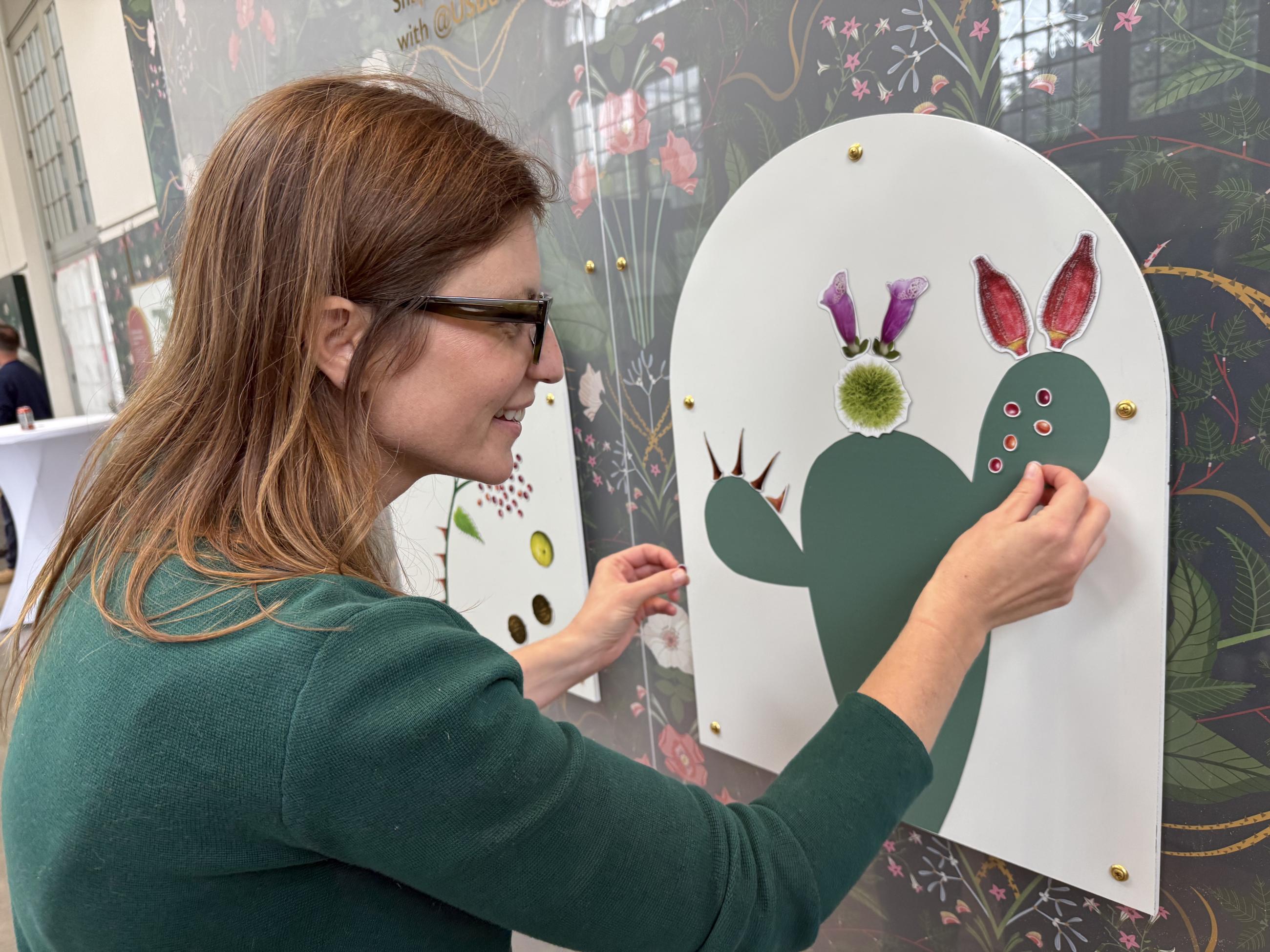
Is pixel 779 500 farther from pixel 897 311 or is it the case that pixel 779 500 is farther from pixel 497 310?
pixel 497 310

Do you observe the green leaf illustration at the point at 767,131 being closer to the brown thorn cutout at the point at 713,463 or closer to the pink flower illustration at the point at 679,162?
the pink flower illustration at the point at 679,162

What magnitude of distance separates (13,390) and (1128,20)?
496cm

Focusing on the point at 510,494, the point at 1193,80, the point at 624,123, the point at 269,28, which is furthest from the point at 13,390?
the point at 1193,80

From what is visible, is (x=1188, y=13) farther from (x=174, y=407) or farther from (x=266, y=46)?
(x=266, y=46)

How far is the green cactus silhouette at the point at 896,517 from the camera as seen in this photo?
82 centimetres

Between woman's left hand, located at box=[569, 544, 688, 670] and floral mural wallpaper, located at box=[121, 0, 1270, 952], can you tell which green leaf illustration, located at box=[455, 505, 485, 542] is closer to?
floral mural wallpaper, located at box=[121, 0, 1270, 952]

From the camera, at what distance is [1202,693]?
0.79m

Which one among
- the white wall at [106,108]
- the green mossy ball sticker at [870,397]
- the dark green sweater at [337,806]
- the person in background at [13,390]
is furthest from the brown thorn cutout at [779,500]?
the person in background at [13,390]

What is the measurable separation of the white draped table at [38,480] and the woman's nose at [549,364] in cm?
320

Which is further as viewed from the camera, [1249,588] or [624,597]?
[624,597]

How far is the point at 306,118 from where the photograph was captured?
67 centimetres

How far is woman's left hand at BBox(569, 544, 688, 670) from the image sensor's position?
1.06 meters

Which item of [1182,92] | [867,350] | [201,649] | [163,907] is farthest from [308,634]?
[1182,92]

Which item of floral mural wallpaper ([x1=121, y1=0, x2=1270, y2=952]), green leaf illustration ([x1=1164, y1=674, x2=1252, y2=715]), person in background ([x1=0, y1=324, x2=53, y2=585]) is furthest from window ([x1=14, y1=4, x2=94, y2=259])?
green leaf illustration ([x1=1164, y1=674, x2=1252, y2=715])
